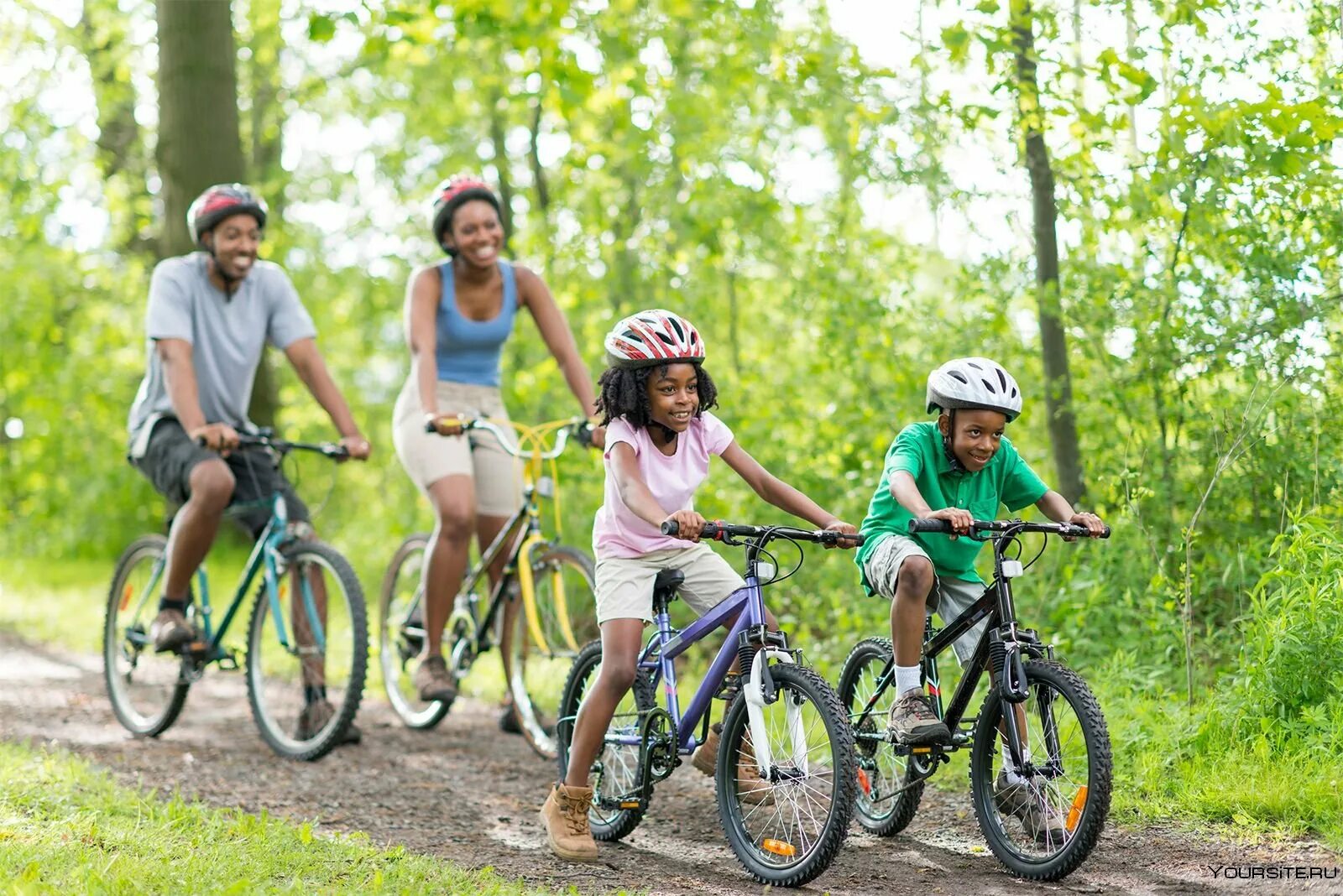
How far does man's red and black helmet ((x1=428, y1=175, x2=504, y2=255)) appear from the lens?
651 cm

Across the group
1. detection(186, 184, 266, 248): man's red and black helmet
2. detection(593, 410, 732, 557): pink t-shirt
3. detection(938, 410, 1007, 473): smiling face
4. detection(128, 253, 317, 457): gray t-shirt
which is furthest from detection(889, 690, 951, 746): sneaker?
detection(186, 184, 266, 248): man's red and black helmet

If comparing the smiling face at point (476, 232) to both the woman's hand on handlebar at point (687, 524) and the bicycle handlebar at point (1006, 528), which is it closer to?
the woman's hand on handlebar at point (687, 524)

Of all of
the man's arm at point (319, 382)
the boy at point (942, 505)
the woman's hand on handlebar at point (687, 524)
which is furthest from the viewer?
the man's arm at point (319, 382)

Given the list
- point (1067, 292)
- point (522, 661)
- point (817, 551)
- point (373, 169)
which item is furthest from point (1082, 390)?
point (373, 169)

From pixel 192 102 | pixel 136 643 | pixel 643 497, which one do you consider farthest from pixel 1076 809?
pixel 192 102

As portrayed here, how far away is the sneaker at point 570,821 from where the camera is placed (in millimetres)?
4750

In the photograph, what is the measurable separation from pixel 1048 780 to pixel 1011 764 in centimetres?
13

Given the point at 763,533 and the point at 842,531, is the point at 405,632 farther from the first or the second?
the point at 842,531

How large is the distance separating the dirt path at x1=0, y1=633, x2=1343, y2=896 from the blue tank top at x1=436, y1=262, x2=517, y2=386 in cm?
179

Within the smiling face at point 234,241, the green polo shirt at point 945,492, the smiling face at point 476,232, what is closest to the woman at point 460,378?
the smiling face at point 476,232

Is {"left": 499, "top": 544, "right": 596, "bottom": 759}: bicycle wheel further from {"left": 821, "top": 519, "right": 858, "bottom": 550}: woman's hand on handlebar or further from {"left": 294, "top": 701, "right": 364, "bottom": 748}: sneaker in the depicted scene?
{"left": 821, "top": 519, "right": 858, "bottom": 550}: woman's hand on handlebar

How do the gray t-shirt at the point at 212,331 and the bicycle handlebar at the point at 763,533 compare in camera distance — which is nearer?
the bicycle handlebar at the point at 763,533

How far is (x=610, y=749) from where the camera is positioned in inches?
201

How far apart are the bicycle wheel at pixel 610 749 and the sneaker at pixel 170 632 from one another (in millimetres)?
2389
